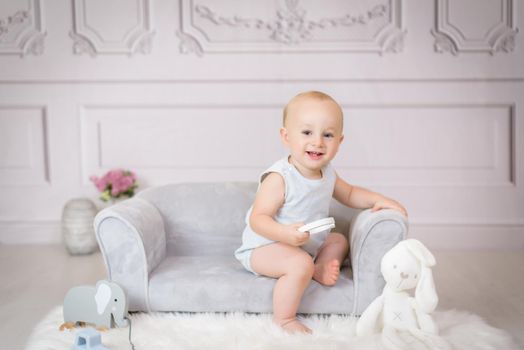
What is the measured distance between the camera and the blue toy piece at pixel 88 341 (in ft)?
6.09

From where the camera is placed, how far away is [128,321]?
2.10 m

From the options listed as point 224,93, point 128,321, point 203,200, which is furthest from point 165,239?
point 224,93

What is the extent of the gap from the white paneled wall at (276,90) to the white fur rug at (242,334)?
175cm

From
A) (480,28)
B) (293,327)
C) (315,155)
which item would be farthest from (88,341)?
(480,28)

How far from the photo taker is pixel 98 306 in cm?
210

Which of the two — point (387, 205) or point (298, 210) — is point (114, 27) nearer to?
point (298, 210)

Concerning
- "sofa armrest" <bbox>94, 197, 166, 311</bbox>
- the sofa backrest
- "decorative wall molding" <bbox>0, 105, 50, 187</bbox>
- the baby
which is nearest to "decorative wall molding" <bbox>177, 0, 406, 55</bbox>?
"decorative wall molding" <bbox>0, 105, 50, 187</bbox>

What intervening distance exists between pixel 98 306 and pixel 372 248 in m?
0.95

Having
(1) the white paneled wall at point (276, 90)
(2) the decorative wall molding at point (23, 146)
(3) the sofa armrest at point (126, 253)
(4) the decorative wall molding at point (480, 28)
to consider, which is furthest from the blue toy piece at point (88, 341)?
(4) the decorative wall molding at point (480, 28)

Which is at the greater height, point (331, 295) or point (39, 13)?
point (39, 13)

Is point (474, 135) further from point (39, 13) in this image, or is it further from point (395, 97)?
point (39, 13)

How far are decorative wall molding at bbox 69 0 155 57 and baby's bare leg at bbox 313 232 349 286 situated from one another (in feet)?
6.76

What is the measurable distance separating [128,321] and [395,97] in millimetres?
2307

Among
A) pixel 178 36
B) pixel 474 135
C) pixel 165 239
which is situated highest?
pixel 178 36
